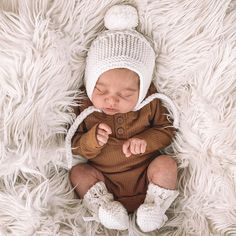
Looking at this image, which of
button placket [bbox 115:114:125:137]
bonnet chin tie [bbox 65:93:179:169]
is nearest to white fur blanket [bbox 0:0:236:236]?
bonnet chin tie [bbox 65:93:179:169]

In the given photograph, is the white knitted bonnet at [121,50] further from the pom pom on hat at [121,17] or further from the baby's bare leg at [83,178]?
the baby's bare leg at [83,178]

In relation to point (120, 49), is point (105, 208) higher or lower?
lower

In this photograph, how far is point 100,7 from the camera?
4.00 ft

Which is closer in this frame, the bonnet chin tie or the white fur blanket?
the white fur blanket

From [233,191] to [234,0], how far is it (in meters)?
0.44

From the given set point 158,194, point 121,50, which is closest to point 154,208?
point 158,194

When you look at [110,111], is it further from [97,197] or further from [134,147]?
[97,197]

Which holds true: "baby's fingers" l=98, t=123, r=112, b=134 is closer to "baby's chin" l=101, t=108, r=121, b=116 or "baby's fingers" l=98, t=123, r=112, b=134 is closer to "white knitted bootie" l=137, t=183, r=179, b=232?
"baby's chin" l=101, t=108, r=121, b=116

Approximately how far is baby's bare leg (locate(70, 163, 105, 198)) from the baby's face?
0.16 meters

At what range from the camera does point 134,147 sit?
1.20 meters

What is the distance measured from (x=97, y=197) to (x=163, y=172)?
169 millimetres

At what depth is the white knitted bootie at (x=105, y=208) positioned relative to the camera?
118 centimetres

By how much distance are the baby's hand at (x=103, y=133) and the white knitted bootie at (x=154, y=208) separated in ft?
0.53

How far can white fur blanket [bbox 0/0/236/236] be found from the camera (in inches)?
44.6
